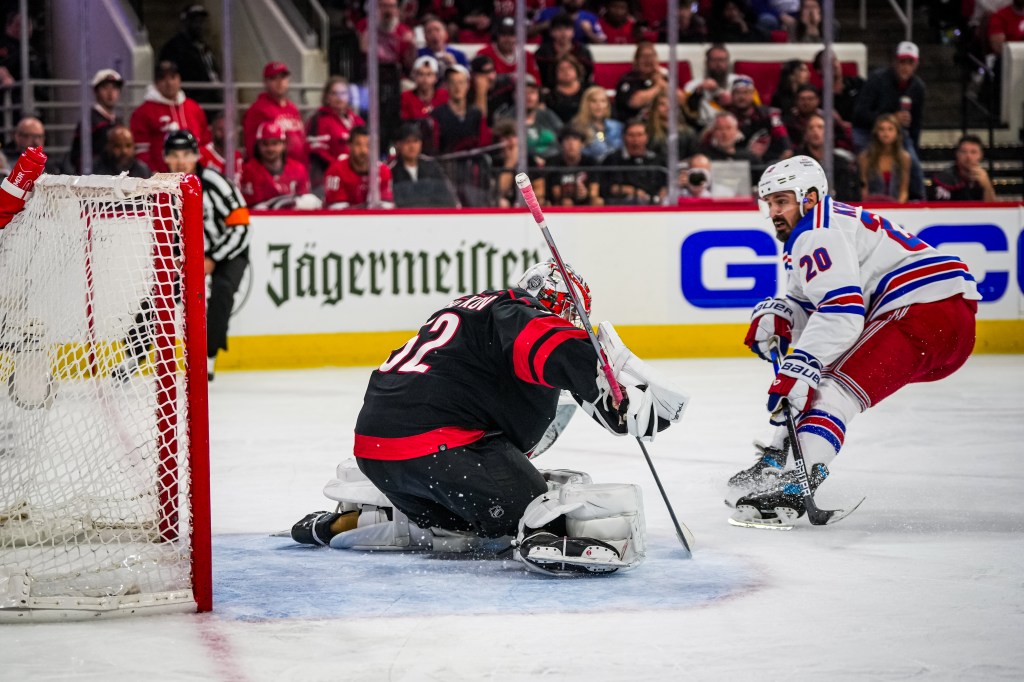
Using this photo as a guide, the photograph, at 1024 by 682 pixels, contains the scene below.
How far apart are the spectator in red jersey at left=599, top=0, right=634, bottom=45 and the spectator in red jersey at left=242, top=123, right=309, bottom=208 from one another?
7.48 ft

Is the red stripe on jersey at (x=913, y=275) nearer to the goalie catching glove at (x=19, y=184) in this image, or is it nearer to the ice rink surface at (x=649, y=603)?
the ice rink surface at (x=649, y=603)

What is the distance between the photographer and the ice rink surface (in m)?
2.54

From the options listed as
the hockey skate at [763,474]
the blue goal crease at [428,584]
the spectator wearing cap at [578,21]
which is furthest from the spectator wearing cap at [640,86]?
the blue goal crease at [428,584]

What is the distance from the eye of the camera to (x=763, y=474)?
4164 mm

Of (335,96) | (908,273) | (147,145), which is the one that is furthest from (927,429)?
(147,145)

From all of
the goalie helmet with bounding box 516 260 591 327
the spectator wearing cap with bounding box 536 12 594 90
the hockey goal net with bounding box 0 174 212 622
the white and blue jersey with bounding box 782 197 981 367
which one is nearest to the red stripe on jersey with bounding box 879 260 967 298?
the white and blue jersey with bounding box 782 197 981 367

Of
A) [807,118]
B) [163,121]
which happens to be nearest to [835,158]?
[807,118]

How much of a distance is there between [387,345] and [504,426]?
4515 millimetres

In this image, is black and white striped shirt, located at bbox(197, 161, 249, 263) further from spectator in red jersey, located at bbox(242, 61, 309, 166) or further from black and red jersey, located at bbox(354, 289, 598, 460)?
black and red jersey, located at bbox(354, 289, 598, 460)

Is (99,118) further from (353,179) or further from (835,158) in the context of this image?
(835,158)

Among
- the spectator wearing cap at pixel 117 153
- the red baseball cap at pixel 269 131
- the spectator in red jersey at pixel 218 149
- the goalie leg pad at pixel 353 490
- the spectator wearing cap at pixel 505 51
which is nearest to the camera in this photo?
the goalie leg pad at pixel 353 490

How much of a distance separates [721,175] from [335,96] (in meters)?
2.22

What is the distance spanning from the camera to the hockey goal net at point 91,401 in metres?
3.01

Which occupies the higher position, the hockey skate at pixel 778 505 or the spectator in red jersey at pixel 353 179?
the spectator in red jersey at pixel 353 179
